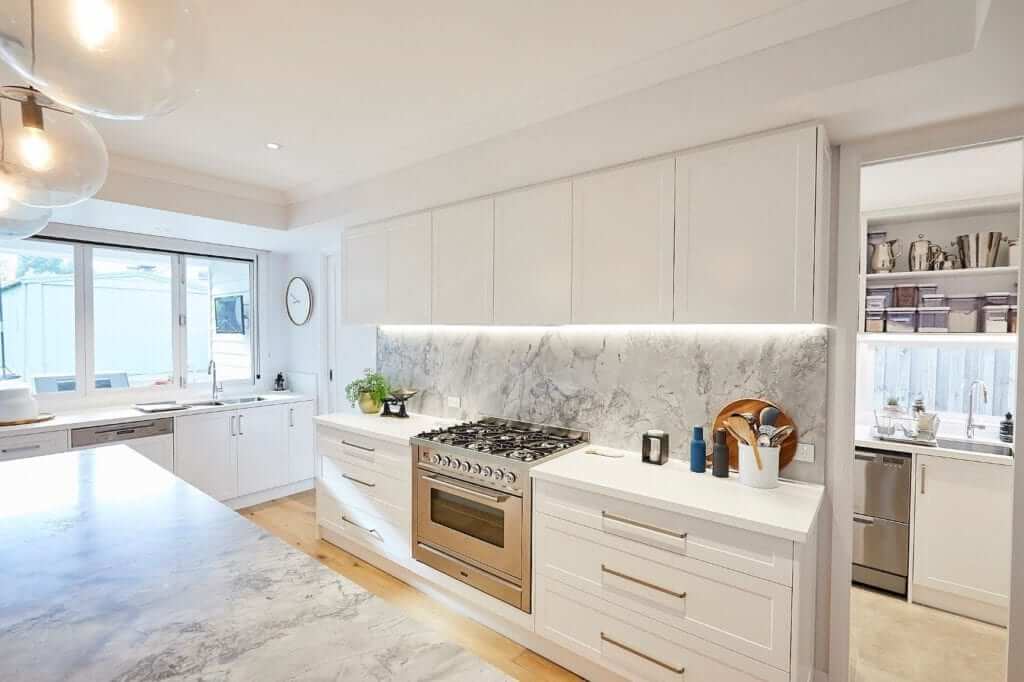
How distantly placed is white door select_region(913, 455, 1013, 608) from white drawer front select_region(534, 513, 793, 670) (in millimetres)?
1712

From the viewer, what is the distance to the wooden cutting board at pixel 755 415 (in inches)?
86.3

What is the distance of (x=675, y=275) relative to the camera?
Result: 222cm

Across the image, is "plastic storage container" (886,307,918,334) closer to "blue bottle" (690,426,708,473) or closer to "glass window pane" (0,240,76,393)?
"blue bottle" (690,426,708,473)

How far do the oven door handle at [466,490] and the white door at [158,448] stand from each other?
2393mm

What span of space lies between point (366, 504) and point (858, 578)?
3.04 metres

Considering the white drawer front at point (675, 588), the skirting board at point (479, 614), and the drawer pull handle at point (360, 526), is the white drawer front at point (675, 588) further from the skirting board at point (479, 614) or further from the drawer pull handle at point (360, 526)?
the drawer pull handle at point (360, 526)

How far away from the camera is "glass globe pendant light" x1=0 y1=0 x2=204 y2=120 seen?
71cm

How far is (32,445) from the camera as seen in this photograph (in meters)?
3.30

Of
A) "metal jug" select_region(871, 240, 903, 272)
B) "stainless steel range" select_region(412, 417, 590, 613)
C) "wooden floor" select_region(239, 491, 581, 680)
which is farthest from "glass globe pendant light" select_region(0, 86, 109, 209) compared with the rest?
"metal jug" select_region(871, 240, 903, 272)

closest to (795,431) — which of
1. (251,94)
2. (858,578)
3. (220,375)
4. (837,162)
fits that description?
(837,162)

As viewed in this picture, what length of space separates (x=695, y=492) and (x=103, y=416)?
4.10m

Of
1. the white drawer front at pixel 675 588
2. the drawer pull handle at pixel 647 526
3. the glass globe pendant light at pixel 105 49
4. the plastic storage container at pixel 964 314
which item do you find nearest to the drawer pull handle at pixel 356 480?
the white drawer front at pixel 675 588

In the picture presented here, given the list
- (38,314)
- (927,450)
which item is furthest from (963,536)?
(38,314)

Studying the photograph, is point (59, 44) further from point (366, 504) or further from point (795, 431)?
point (366, 504)
